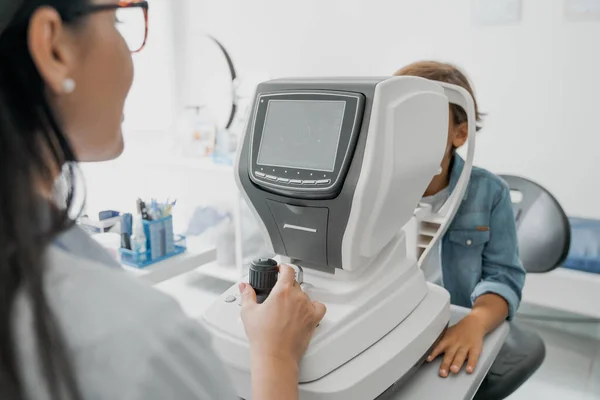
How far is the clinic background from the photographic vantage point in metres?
2.19

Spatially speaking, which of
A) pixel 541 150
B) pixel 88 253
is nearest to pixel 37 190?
pixel 88 253

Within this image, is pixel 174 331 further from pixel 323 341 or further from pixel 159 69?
pixel 159 69

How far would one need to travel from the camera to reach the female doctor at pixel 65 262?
0.36 meters

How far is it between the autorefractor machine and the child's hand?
2 cm

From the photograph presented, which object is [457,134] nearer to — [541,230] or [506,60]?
[541,230]

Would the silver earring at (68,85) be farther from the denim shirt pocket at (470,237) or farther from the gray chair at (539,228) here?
the gray chair at (539,228)

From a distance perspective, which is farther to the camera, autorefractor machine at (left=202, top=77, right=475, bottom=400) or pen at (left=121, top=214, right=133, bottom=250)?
pen at (left=121, top=214, right=133, bottom=250)

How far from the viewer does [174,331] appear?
16.9 inches

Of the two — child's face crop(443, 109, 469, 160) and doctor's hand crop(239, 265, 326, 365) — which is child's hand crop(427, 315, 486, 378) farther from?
child's face crop(443, 109, 469, 160)

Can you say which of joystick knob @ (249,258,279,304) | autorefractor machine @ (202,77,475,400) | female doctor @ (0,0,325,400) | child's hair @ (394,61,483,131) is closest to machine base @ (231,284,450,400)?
autorefractor machine @ (202,77,475,400)

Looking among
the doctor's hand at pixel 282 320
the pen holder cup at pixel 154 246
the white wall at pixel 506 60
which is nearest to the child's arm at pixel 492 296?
the doctor's hand at pixel 282 320

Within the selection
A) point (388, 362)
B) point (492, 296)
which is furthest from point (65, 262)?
point (492, 296)

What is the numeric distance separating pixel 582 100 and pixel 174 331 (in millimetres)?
2227

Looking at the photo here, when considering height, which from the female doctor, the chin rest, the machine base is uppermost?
the female doctor
